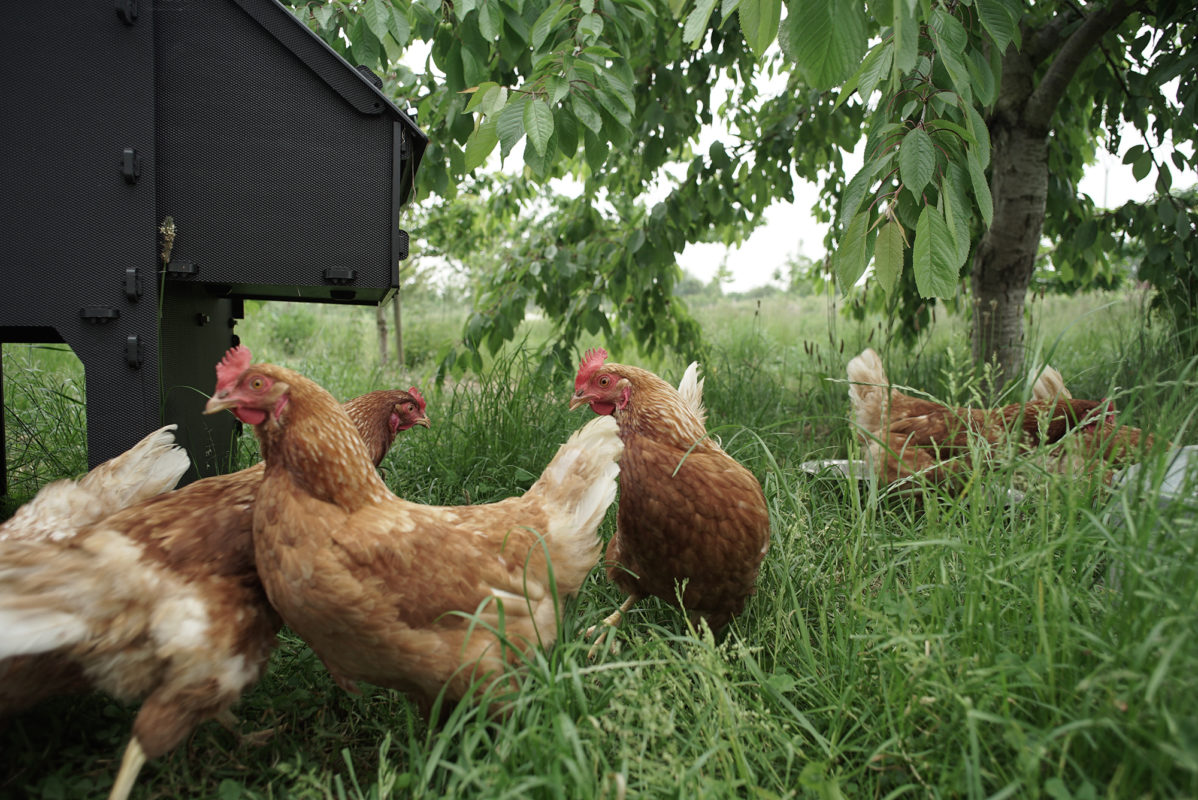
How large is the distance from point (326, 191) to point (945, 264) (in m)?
1.46

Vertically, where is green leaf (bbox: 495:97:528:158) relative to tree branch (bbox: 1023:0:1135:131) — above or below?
below

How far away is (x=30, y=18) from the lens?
152 centimetres

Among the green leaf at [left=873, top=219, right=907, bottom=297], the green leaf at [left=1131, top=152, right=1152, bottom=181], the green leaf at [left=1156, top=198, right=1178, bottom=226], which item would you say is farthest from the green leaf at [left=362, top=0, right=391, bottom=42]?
the green leaf at [left=1156, top=198, right=1178, bottom=226]

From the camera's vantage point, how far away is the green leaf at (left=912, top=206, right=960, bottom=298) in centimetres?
132

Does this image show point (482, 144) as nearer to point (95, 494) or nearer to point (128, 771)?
point (95, 494)

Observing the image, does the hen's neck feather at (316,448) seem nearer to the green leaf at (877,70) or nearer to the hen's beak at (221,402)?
the hen's beak at (221,402)

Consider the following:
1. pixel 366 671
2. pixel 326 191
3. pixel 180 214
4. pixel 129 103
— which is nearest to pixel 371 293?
pixel 326 191

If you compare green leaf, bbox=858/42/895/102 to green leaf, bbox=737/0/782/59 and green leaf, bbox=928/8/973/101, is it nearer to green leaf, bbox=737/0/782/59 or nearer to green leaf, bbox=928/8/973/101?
green leaf, bbox=928/8/973/101

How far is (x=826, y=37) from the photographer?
3.61 ft

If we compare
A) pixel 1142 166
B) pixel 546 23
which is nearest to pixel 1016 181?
pixel 1142 166

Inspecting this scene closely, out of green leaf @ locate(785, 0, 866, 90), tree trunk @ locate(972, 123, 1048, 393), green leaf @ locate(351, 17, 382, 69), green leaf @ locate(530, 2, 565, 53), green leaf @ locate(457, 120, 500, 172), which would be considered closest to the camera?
green leaf @ locate(785, 0, 866, 90)

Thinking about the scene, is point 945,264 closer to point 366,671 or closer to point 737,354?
point 366,671

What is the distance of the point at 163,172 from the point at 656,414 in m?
1.39

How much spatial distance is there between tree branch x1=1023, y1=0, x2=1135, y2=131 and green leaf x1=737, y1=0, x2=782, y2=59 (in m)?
2.47
